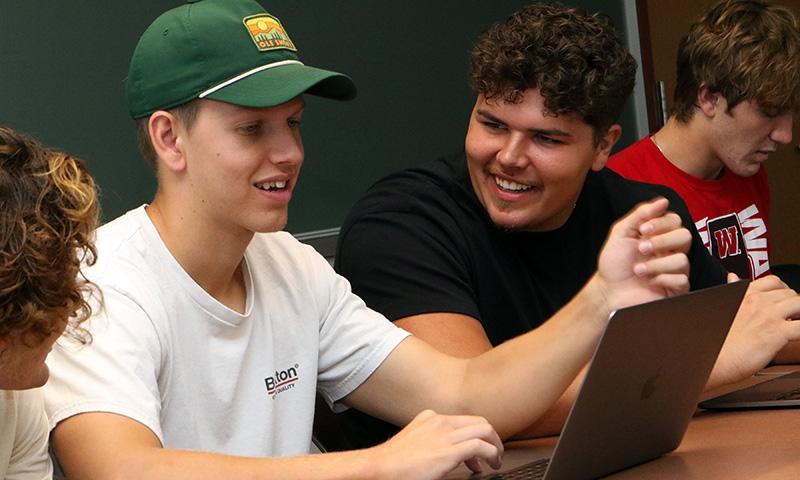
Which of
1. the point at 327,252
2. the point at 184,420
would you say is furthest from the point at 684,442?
the point at 327,252

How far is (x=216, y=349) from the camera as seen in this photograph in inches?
64.7

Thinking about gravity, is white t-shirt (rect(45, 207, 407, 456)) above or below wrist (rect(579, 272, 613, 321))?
below

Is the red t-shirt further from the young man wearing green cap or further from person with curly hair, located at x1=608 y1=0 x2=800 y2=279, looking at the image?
the young man wearing green cap

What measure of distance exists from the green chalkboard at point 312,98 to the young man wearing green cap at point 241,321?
102cm

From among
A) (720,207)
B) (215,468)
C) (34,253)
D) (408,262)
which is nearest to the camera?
(34,253)

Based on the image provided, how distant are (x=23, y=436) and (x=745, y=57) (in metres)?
1.97

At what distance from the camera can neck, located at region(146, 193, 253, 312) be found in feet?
5.37

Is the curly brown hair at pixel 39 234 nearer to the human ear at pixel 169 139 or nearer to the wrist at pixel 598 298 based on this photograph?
the human ear at pixel 169 139

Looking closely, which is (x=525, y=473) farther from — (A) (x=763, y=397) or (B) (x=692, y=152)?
(B) (x=692, y=152)

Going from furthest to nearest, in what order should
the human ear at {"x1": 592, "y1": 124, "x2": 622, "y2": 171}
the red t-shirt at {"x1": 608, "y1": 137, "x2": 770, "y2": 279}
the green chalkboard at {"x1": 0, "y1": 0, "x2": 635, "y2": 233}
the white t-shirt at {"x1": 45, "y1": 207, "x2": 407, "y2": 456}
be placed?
the red t-shirt at {"x1": 608, "y1": 137, "x2": 770, "y2": 279} → the green chalkboard at {"x1": 0, "y1": 0, "x2": 635, "y2": 233} → the human ear at {"x1": 592, "y1": 124, "x2": 622, "y2": 171} → the white t-shirt at {"x1": 45, "y1": 207, "x2": 407, "y2": 456}

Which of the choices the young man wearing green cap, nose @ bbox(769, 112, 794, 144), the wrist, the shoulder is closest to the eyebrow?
the shoulder

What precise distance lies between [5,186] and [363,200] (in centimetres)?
93

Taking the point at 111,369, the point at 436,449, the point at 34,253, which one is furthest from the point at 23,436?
the point at 436,449

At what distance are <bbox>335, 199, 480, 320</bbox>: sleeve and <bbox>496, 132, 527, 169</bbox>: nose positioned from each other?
0.14 meters
